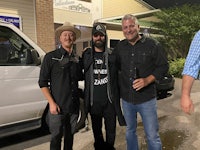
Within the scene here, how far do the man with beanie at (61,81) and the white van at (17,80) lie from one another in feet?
4.08

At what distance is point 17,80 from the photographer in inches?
174

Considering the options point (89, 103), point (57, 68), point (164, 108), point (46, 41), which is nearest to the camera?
point (57, 68)

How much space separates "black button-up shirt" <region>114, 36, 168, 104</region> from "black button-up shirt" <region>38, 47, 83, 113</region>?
→ 59 centimetres

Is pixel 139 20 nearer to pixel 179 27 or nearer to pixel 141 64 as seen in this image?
pixel 179 27

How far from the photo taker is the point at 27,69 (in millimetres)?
4492

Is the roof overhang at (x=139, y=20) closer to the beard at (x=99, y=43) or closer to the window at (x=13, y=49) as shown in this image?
the window at (x=13, y=49)

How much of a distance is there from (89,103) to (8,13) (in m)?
7.11

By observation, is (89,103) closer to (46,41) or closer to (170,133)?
(170,133)

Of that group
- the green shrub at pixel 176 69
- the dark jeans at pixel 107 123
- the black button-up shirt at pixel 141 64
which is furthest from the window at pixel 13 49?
the green shrub at pixel 176 69

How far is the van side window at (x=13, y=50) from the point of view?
14.2 feet

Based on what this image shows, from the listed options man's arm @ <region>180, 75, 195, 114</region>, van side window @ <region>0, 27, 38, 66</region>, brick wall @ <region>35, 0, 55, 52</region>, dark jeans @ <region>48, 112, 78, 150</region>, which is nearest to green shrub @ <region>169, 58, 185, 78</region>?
brick wall @ <region>35, 0, 55, 52</region>

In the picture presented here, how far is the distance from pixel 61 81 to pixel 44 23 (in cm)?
749

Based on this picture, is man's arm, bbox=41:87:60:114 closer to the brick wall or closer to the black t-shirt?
the black t-shirt

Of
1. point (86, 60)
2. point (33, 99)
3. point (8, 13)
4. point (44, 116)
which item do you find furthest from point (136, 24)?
point (8, 13)
